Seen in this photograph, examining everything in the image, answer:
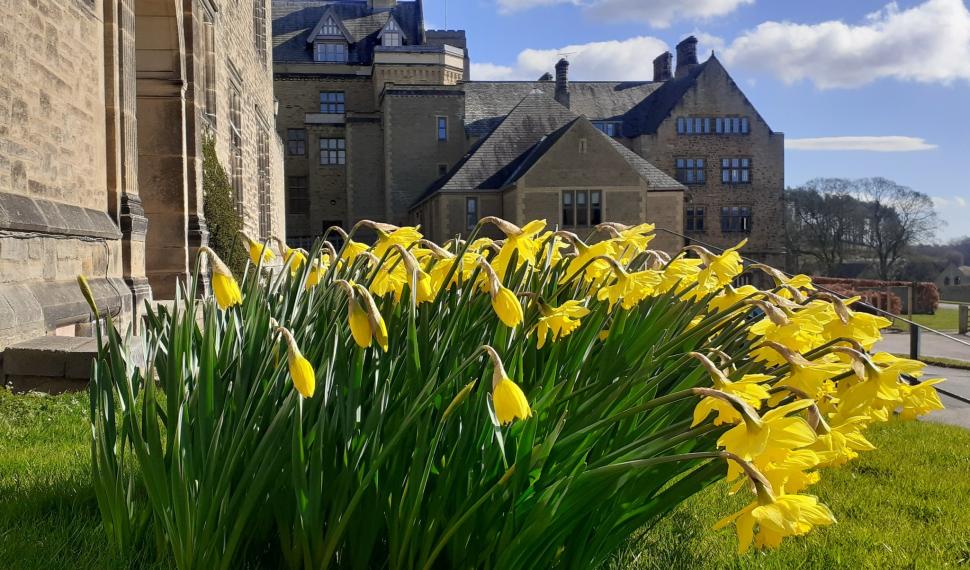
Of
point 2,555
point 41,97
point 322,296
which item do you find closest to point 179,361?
point 322,296

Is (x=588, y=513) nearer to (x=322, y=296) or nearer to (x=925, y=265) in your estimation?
(x=322, y=296)

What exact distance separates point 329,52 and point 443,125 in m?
9.58

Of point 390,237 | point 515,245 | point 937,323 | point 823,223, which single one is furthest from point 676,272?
point 823,223

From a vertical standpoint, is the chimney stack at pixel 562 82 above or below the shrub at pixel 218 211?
above

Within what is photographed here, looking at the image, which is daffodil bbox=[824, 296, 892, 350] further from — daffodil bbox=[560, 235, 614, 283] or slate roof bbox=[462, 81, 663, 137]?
slate roof bbox=[462, 81, 663, 137]

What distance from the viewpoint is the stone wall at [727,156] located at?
44.8 m

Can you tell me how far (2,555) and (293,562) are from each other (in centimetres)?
84

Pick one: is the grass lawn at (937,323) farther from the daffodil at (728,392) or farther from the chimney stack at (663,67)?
the daffodil at (728,392)

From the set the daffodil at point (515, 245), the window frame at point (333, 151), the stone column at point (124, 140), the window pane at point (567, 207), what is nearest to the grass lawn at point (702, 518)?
the daffodil at point (515, 245)

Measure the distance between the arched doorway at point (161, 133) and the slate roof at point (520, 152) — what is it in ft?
79.1

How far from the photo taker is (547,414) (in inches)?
89.1

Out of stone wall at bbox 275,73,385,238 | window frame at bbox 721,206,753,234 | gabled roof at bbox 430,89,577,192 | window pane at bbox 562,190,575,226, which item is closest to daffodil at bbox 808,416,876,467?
window pane at bbox 562,190,575,226

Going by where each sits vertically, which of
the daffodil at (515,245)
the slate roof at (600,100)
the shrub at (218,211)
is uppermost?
the slate roof at (600,100)

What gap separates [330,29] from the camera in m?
49.2
